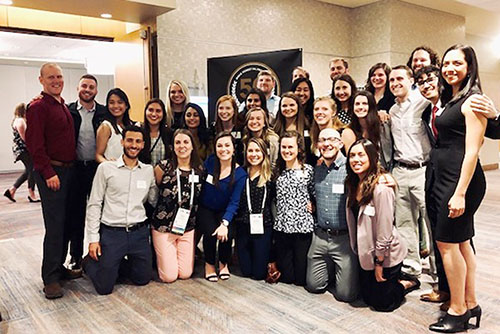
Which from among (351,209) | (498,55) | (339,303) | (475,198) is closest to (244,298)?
(339,303)

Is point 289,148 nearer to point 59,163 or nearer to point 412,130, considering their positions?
point 412,130

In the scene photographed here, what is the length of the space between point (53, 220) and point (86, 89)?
1.05 meters

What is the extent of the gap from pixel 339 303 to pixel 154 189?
5.28 feet

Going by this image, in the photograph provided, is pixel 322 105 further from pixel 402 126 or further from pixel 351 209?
pixel 351 209

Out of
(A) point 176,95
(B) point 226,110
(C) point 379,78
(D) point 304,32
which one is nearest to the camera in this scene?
(C) point 379,78

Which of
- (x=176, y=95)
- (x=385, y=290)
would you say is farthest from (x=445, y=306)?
(x=176, y=95)

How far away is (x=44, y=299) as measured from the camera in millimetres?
2996

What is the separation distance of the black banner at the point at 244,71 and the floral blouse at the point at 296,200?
1748 mm

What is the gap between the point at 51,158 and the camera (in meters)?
3.04

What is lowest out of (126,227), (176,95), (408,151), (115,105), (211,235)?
(211,235)

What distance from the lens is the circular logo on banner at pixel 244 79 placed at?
4.77 metres

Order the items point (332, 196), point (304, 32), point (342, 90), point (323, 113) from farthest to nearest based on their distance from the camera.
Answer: point (304, 32)
point (342, 90)
point (323, 113)
point (332, 196)

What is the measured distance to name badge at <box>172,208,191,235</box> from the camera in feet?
10.8

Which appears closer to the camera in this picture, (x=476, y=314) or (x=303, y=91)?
(x=476, y=314)
